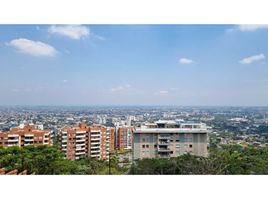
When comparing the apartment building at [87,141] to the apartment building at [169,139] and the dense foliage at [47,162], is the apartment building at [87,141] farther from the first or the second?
the apartment building at [169,139]

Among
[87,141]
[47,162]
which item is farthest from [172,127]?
[47,162]

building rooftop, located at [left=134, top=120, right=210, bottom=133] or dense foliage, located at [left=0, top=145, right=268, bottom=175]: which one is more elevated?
building rooftop, located at [left=134, top=120, right=210, bottom=133]

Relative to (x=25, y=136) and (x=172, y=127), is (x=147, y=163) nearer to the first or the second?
(x=172, y=127)

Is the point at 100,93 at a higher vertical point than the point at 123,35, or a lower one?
lower

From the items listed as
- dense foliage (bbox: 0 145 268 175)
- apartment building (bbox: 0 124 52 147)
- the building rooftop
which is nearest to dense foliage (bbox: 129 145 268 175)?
dense foliage (bbox: 0 145 268 175)

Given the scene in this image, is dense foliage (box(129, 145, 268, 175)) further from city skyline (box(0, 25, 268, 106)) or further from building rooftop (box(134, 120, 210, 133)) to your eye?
city skyline (box(0, 25, 268, 106))

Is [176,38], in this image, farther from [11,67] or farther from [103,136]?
[11,67]

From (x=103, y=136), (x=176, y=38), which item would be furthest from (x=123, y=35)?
(x=103, y=136)
